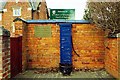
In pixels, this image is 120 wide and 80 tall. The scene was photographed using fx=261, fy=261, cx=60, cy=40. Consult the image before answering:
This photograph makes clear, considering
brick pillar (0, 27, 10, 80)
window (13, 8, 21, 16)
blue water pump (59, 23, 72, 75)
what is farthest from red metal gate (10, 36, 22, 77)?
window (13, 8, 21, 16)

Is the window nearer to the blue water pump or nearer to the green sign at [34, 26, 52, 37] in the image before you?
the green sign at [34, 26, 52, 37]

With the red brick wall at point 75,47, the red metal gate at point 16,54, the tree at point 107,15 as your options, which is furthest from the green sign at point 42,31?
the tree at point 107,15

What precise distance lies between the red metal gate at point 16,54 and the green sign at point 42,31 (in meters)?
1.28

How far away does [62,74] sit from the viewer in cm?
1007

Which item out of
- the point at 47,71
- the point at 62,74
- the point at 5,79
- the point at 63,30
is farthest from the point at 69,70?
the point at 5,79

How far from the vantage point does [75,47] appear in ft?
37.4

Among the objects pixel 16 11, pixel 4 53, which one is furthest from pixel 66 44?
pixel 16 11

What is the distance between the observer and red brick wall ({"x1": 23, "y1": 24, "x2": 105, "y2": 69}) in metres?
11.4

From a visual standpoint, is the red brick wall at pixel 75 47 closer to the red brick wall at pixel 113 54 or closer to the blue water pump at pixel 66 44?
the blue water pump at pixel 66 44

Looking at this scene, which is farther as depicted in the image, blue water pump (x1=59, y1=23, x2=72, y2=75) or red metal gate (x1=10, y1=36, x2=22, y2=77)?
blue water pump (x1=59, y1=23, x2=72, y2=75)

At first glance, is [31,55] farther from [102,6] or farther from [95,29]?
[102,6]

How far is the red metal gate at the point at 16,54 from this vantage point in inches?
368

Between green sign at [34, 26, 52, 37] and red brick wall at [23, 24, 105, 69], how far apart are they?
158 mm

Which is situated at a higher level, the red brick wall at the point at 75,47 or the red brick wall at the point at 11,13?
the red brick wall at the point at 11,13
